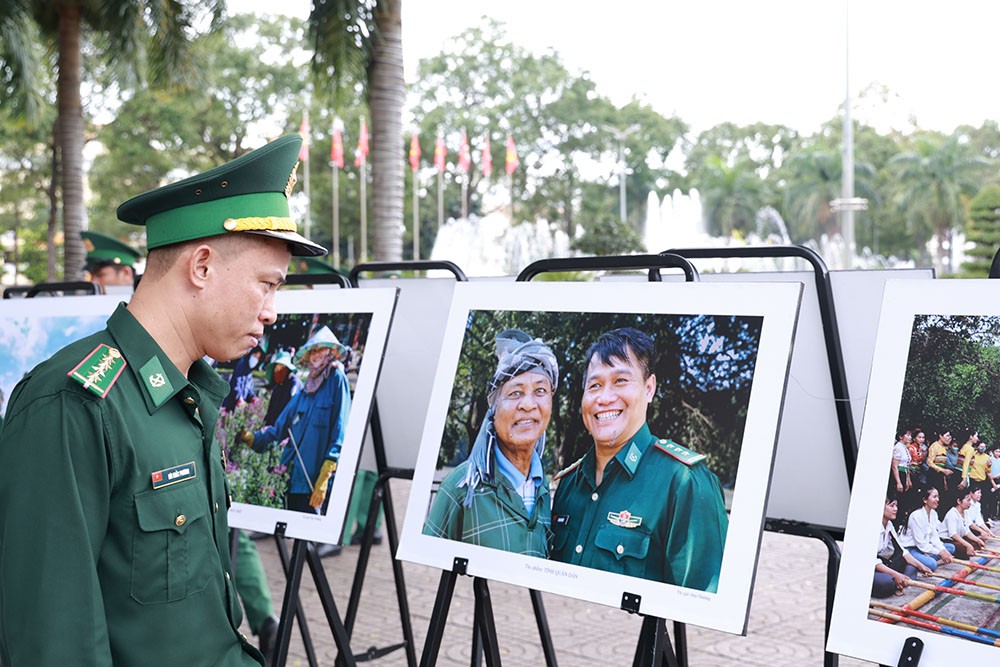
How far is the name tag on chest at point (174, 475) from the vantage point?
1.95m

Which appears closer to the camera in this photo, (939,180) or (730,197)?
(939,180)

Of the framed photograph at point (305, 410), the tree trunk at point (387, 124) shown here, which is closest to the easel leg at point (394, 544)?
the framed photograph at point (305, 410)

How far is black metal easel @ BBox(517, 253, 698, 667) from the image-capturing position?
2543 millimetres

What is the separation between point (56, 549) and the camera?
1771 mm

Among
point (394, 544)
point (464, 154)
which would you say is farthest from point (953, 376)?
point (464, 154)

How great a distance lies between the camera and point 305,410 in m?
3.60

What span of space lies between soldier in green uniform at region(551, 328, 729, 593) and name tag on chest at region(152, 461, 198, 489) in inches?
41.2

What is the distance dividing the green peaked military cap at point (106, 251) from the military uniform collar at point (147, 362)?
6.38 m

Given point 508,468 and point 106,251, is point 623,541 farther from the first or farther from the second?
point 106,251

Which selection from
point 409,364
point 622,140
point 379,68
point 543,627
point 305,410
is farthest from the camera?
point 622,140

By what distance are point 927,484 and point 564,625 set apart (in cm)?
333

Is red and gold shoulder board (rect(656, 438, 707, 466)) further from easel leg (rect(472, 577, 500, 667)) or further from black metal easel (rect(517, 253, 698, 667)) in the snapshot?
easel leg (rect(472, 577, 500, 667))

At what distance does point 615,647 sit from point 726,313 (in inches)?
110

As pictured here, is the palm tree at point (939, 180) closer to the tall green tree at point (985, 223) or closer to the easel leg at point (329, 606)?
the tall green tree at point (985, 223)
